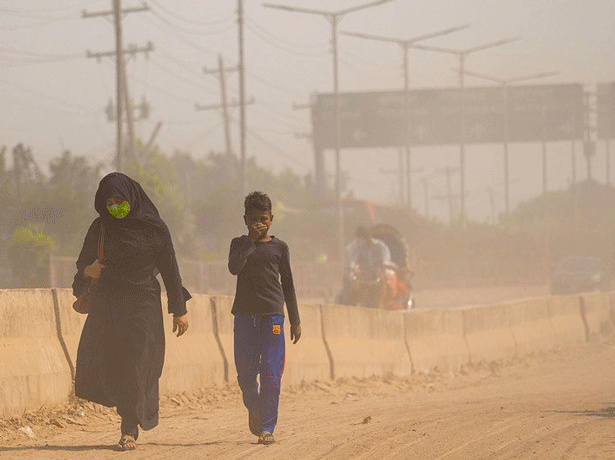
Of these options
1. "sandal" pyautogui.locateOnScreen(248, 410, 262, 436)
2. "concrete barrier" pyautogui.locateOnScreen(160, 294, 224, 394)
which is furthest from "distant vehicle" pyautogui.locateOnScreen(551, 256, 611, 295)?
"sandal" pyautogui.locateOnScreen(248, 410, 262, 436)

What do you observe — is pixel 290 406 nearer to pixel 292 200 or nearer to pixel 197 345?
pixel 197 345

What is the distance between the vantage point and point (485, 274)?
7169 centimetres

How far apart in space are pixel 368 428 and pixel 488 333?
10619 millimetres

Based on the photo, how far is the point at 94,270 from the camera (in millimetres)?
8750

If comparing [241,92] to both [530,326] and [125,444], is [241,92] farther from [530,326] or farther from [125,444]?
[125,444]

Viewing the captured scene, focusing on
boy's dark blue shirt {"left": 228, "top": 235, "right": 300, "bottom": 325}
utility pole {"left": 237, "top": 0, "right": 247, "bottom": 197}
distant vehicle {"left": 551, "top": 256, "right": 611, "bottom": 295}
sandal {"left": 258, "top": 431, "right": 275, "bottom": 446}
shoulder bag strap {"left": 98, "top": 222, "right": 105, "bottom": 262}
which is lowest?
distant vehicle {"left": 551, "top": 256, "right": 611, "bottom": 295}

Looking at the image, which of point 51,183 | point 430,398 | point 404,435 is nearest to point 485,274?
point 51,183

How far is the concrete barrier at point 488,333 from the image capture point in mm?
19516

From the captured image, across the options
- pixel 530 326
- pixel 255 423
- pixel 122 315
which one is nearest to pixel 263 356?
pixel 255 423

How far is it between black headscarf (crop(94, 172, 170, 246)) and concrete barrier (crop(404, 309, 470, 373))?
29.2 ft

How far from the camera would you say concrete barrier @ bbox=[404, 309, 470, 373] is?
17562 millimetres

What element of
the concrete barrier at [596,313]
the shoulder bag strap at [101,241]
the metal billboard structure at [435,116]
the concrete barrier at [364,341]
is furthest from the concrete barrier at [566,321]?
the metal billboard structure at [435,116]

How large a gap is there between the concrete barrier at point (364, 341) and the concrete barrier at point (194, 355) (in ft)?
7.85

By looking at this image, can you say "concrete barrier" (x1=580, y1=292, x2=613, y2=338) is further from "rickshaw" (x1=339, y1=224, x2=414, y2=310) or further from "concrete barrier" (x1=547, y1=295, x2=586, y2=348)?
"rickshaw" (x1=339, y1=224, x2=414, y2=310)
